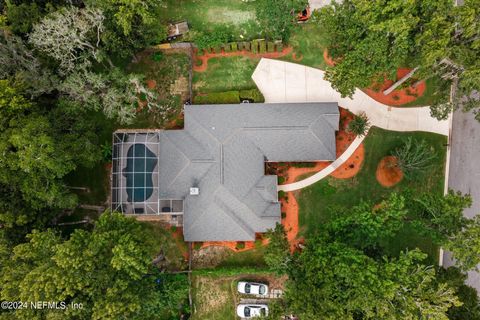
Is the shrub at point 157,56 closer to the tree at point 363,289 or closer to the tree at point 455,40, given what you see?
the tree at point 455,40

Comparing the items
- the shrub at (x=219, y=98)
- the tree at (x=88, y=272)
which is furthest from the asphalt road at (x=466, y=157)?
the tree at (x=88, y=272)

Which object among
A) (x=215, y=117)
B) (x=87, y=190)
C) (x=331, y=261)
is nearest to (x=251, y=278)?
(x=331, y=261)

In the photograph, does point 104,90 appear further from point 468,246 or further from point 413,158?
point 468,246

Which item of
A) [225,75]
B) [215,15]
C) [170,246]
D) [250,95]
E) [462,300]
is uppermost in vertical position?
[215,15]

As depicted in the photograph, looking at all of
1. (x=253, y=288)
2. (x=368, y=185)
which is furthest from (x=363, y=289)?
(x=368, y=185)

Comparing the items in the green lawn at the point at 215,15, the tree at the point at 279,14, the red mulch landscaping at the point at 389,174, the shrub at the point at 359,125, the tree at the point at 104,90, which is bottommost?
the red mulch landscaping at the point at 389,174

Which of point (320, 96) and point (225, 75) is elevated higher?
point (225, 75)

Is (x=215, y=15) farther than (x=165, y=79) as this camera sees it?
Yes
